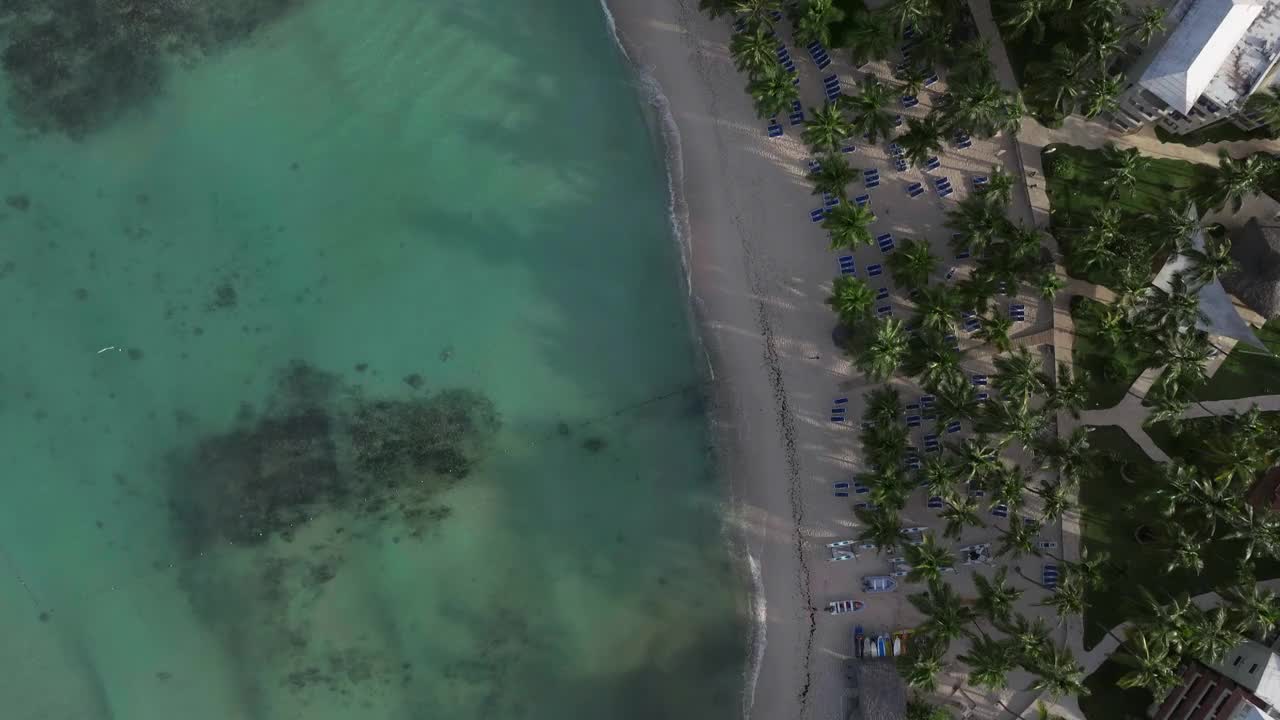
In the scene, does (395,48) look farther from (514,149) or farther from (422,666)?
(422,666)

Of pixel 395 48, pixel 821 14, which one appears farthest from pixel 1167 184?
pixel 395 48

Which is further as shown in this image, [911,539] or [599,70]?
[599,70]

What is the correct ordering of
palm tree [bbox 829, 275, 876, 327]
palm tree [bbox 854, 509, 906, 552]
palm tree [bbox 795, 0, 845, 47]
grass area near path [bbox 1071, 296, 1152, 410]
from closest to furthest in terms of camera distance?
palm tree [bbox 795, 0, 845, 47] → palm tree [bbox 829, 275, 876, 327] → palm tree [bbox 854, 509, 906, 552] → grass area near path [bbox 1071, 296, 1152, 410]

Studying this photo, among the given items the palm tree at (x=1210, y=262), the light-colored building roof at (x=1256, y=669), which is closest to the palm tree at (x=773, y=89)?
the palm tree at (x=1210, y=262)

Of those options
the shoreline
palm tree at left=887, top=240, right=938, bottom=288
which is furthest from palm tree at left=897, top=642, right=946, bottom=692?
palm tree at left=887, top=240, right=938, bottom=288

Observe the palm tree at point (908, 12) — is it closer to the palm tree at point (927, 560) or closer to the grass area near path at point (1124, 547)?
the grass area near path at point (1124, 547)

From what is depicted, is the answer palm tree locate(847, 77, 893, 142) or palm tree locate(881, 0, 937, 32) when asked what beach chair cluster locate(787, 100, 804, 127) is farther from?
palm tree locate(881, 0, 937, 32)
